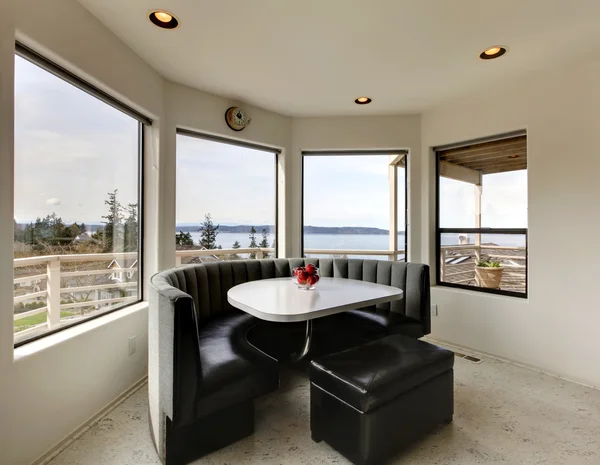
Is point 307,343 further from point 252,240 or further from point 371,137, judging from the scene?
point 371,137

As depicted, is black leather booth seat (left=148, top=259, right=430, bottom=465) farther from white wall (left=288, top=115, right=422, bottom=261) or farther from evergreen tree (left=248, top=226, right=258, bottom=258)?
white wall (left=288, top=115, right=422, bottom=261)

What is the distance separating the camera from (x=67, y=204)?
205cm

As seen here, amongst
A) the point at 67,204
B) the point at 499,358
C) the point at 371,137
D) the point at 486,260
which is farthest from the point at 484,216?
the point at 67,204

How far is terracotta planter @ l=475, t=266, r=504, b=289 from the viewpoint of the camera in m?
3.21

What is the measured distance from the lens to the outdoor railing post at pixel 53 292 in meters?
1.93

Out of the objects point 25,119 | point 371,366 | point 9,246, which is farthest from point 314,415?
point 25,119

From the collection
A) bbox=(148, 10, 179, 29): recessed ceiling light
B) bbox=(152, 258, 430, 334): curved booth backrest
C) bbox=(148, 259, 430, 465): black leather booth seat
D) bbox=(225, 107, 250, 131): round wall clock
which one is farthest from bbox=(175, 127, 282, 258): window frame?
bbox=(148, 259, 430, 465): black leather booth seat

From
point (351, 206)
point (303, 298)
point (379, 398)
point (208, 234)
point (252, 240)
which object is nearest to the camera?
point (379, 398)

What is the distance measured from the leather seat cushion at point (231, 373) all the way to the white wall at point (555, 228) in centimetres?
232

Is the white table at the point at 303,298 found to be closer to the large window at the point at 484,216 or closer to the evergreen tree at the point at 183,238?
the evergreen tree at the point at 183,238

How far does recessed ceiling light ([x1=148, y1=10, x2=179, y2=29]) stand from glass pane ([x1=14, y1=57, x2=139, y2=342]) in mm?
660

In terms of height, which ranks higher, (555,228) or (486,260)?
(555,228)

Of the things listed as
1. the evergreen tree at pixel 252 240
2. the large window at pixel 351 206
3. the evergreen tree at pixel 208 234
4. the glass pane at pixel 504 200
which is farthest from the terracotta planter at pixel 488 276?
the evergreen tree at pixel 208 234

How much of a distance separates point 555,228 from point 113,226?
3.49 meters
